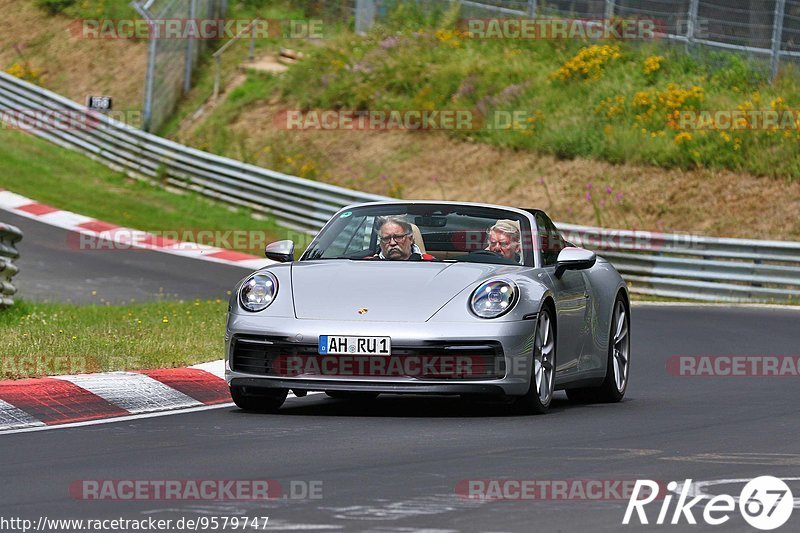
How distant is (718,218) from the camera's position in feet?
88.4

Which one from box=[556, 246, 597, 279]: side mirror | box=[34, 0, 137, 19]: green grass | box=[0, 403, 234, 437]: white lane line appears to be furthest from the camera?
box=[34, 0, 137, 19]: green grass

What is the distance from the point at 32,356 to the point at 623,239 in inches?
558

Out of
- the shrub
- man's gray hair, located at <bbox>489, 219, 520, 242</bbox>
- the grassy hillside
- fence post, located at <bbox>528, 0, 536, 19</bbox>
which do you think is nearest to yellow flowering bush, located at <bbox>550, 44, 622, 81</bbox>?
the grassy hillside

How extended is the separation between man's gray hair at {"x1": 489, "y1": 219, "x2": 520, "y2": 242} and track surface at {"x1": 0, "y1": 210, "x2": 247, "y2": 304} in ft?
30.6

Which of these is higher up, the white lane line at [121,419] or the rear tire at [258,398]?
the rear tire at [258,398]

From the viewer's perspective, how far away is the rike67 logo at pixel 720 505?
5.84 meters

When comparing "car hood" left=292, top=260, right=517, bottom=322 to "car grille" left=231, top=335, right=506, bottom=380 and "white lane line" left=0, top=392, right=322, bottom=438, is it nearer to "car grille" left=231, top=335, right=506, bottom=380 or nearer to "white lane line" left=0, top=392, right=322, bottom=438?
"car grille" left=231, top=335, right=506, bottom=380

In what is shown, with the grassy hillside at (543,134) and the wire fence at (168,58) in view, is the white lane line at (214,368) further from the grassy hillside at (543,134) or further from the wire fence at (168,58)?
the wire fence at (168,58)

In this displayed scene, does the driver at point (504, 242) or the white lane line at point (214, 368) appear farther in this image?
the white lane line at point (214, 368)

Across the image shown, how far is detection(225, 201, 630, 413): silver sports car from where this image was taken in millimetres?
9047

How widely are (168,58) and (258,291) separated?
86.3ft

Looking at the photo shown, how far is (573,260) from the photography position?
9.92 metres

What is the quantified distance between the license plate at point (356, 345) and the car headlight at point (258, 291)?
553 mm

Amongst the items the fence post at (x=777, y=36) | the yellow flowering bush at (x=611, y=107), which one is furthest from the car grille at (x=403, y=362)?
the yellow flowering bush at (x=611, y=107)
